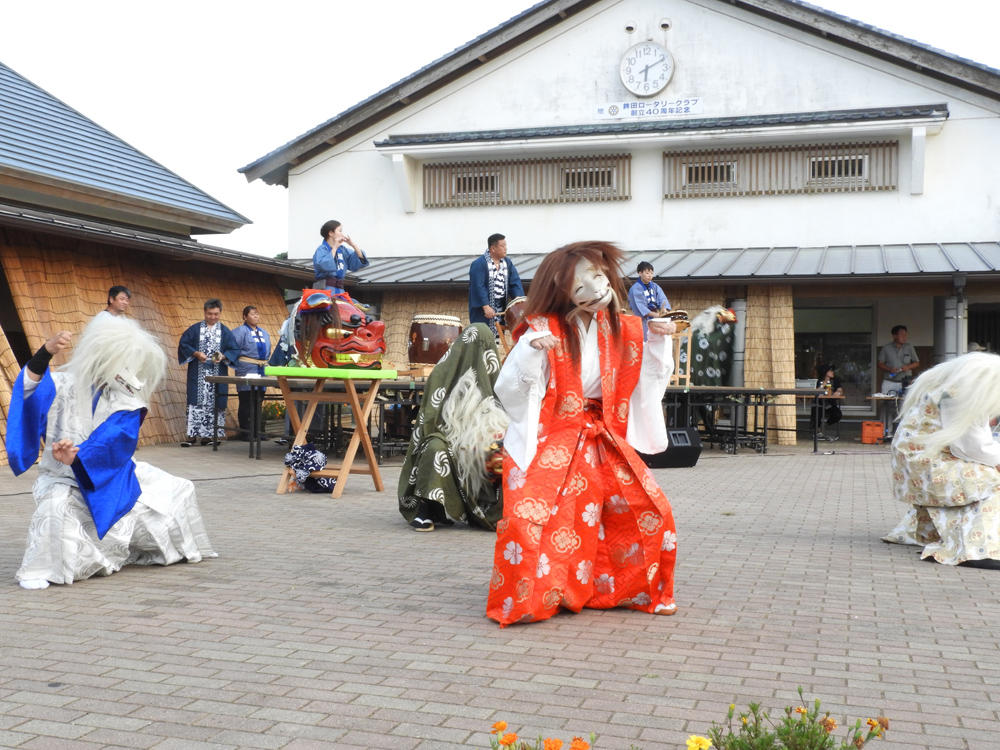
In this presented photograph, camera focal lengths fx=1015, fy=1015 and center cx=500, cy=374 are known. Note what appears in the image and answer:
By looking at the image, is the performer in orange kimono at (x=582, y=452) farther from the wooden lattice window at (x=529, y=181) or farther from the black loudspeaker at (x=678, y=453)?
the wooden lattice window at (x=529, y=181)

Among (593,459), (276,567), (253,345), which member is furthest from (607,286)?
(253,345)

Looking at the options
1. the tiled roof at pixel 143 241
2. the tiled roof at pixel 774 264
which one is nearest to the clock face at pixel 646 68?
the tiled roof at pixel 774 264

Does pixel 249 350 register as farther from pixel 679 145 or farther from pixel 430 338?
pixel 679 145

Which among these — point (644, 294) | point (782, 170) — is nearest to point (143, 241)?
point (644, 294)

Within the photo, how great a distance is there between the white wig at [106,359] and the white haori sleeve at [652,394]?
266 cm

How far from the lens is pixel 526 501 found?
178 inches

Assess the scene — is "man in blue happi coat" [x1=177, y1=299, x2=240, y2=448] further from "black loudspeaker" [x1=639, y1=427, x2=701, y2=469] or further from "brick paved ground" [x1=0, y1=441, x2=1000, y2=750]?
"brick paved ground" [x1=0, y1=441, x2=1000, y2=750]

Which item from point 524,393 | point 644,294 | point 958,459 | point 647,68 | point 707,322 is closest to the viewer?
point 524,393

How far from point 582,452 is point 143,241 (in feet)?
31.9

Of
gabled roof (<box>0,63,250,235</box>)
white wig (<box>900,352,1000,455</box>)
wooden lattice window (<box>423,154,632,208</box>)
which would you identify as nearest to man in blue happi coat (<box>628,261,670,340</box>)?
wooden lattice window (<box>423,154,632,208</box>)

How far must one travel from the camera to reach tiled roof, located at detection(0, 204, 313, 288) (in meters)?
11.2

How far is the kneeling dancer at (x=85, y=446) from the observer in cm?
524

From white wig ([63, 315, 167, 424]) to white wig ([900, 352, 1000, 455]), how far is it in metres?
4.72

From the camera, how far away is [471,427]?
278 inches
